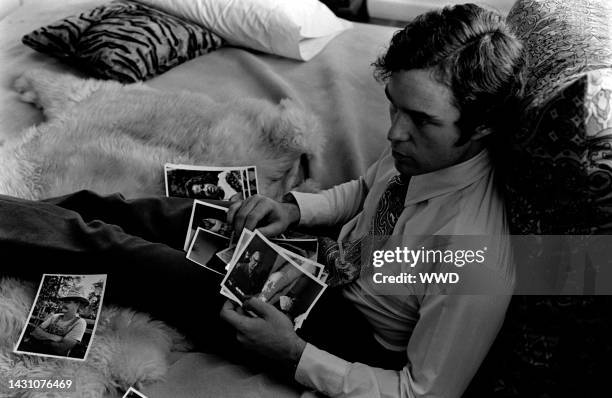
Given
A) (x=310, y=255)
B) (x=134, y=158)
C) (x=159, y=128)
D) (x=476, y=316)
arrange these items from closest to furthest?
(x=476, y=316) < (x=310, y=255) < (x=134, y=158) < (x=159, y=128)

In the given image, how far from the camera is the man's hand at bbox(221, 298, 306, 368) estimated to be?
1147 mm

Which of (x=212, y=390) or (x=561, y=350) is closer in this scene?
(x=561, y=350)

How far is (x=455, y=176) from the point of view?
109cm

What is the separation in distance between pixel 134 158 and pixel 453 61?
1069 millimetres

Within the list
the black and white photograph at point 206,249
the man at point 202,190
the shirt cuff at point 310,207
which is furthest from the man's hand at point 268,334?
the man at point 202,190

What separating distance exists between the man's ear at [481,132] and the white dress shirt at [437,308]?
45 mm

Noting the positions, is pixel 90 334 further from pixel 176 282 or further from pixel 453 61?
pixel 453 61

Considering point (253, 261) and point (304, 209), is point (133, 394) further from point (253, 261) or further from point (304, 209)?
point (304, 209)

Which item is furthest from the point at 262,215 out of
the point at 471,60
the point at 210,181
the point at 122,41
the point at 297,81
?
the point at 122,41

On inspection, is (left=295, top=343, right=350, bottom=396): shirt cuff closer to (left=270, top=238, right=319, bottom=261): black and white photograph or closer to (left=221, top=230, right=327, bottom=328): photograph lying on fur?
(left=221, top=230, right=327, bottom=328): photograph lying on fur

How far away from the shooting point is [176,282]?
1.27 metres

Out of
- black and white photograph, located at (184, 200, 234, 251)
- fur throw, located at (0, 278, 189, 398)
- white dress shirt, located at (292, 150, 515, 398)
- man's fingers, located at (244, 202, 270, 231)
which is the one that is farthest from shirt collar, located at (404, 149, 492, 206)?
fur throw, located at (0, 278, 189, 398)

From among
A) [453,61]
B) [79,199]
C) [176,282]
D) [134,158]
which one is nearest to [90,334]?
[176,282]

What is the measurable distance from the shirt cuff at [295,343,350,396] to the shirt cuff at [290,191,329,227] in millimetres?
426
